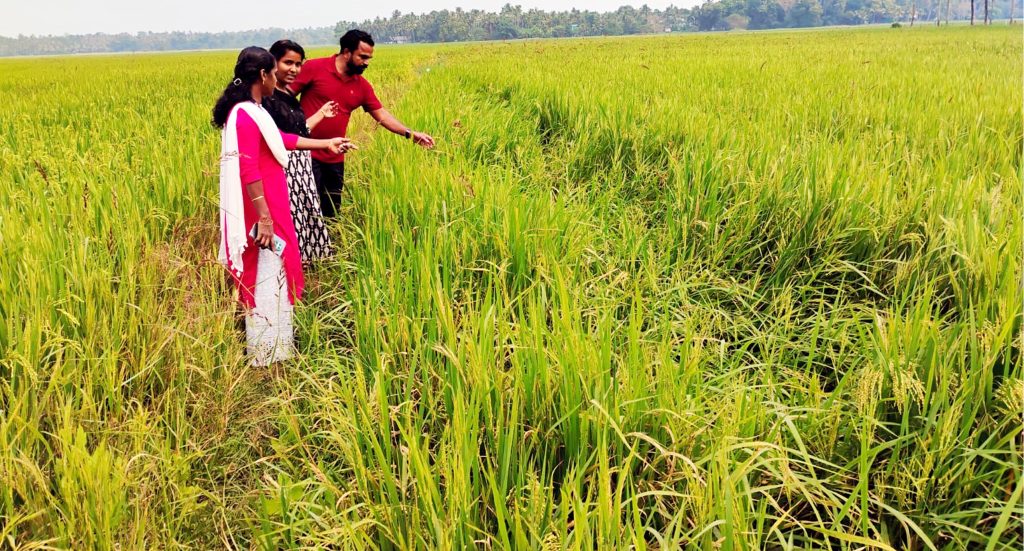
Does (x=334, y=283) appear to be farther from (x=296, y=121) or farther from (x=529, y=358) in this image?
(x=529, y=358)

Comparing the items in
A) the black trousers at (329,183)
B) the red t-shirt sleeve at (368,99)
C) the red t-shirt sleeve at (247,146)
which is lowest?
the black trousers at (329,183)

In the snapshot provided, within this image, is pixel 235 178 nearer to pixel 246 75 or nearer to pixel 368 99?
pixel 246 75

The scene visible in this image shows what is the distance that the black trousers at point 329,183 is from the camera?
339 cm

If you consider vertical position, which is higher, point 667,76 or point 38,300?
point 667,76

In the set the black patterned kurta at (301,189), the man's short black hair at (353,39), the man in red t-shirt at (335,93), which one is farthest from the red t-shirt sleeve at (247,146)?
the man's short black hair at (353,39)

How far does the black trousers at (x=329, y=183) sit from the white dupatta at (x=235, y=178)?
972 millimetres

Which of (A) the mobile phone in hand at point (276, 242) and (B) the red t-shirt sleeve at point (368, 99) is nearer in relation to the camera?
(A) the mobile phone in hand at point (276, 242)

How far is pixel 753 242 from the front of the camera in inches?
110

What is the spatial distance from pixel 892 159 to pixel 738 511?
11.1ft

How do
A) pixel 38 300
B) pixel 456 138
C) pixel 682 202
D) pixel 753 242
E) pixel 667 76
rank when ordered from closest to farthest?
pixel 38 300 < pixel 753 242 < pixel 682 202 < pixel 456 138 < pixel 667 76

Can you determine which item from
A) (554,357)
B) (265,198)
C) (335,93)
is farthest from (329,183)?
(554,357)

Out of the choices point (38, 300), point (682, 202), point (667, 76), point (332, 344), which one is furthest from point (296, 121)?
point (667, 76)

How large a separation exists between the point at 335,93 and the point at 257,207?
133cm

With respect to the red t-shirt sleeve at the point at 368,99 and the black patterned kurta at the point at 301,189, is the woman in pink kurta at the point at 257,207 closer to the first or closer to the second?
the black patterned kurta at the point at 301,189
